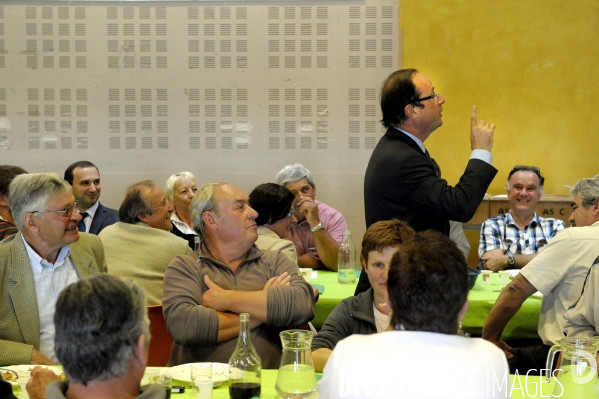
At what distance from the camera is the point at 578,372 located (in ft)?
6.30

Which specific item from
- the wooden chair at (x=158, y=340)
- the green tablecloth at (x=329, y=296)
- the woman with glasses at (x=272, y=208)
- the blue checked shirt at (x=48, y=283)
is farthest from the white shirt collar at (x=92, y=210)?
the wooden chair at (x=158, y=340)

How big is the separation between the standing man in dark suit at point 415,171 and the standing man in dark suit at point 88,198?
294 cm

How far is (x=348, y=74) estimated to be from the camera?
6551 mm

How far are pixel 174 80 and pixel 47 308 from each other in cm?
396

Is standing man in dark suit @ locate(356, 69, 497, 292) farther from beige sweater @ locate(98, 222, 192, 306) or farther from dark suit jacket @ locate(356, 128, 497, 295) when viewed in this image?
beige sweater @ locate(98, 222, 192, 306)

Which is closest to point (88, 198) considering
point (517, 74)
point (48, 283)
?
point (48, 283)

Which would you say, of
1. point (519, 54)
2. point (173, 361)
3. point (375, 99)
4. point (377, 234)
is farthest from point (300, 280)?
point (519, 54)

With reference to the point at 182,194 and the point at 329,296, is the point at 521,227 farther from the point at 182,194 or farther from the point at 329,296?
the point at 182,194

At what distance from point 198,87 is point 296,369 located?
494 cm

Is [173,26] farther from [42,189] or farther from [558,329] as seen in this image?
[558,329]

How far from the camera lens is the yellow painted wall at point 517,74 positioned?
6.44 meters

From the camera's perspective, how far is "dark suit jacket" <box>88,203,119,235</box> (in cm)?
551

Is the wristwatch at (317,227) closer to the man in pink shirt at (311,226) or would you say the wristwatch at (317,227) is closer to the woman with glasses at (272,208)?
the man in pink shirt at (311,226)

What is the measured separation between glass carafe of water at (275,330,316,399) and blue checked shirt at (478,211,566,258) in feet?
11.3
